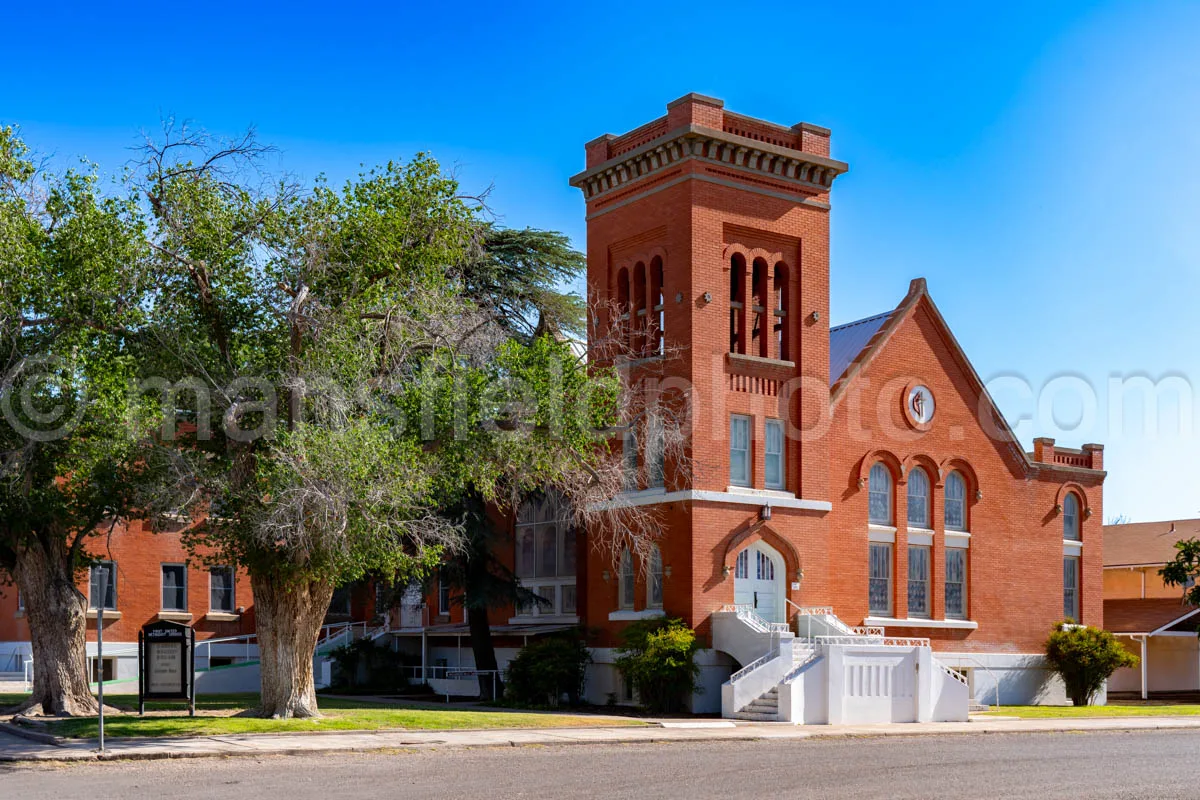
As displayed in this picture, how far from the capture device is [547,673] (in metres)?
33.5

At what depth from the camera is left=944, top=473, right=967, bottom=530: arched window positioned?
135 ft

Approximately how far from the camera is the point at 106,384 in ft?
75.0

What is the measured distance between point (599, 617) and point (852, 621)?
7009 millimetres

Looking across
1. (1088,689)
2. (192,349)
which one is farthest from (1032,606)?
(192,349)

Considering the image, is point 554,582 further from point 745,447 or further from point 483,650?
point 745,447

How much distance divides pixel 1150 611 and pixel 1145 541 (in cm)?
814

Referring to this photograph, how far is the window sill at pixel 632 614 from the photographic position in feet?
112

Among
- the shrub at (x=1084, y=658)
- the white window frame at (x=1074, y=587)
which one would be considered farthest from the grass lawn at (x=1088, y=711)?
the white window frame at (x=1074, y=587)

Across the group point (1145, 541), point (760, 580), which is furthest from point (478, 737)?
point (1145, 541)

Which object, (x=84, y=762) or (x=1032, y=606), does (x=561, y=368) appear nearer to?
(x=84, y=762)

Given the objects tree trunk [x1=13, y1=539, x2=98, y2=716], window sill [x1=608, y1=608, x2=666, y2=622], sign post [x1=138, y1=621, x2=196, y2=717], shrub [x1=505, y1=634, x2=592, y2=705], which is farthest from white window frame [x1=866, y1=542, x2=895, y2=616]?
tree trunk [x1=13, y1=539, x2=98, y2=716]

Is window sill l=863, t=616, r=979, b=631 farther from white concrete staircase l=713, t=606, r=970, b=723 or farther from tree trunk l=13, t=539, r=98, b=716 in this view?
tree trunk l=13, t=539, r=98, b=716

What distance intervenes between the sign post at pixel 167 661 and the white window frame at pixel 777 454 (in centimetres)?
1533

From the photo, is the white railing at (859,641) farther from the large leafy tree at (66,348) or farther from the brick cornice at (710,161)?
the large leafy tree at (66,348)
